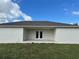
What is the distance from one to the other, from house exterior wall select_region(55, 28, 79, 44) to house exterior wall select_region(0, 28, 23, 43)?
5708mm

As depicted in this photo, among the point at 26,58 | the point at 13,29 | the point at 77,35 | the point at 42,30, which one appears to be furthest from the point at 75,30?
the point at 26,58

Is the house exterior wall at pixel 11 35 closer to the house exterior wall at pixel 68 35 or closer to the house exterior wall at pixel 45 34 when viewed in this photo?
the house exterior wall at pixel 45 34

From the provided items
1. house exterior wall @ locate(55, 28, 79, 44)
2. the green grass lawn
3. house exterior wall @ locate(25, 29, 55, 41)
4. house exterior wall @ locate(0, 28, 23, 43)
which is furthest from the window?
the green grass lawn

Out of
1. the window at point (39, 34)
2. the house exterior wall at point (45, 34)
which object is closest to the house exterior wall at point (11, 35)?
the house exterior wall at point (45, 34)

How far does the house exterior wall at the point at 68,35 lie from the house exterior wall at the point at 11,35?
5708 mm

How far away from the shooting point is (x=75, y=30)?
2317 cm

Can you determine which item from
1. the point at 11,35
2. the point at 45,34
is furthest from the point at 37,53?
the point at 45,34

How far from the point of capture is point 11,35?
23359 mm

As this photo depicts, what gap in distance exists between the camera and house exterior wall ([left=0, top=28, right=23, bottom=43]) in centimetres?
2336

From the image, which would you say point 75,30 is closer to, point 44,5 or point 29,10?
point 44,5

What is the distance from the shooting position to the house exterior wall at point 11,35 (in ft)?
76.6

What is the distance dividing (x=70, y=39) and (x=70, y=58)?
10846mm

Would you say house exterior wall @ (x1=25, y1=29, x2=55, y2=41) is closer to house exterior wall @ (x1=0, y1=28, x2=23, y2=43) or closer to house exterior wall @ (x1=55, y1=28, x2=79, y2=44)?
house exterior wall @ (x1=55, y1=28, x2=79, y2=44)

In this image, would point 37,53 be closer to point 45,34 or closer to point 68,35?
point 68,35
